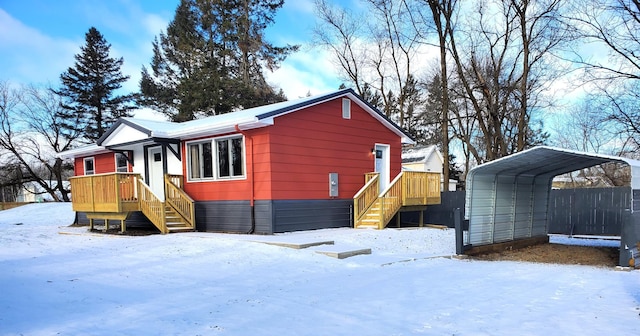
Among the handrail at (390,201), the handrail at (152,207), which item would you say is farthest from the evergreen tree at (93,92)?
the handrail at (390,201)

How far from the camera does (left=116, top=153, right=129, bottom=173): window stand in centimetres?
1473

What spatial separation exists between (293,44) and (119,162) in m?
15.7

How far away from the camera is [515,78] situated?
19.6 meters

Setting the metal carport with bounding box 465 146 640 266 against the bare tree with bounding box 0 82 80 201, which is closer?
the metal carport with bounding box 465 146 640 266

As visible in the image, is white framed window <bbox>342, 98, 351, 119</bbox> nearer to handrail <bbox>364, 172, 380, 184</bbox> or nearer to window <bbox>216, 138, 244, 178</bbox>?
handrail <bbox>364, 172, 380, 184</bbox>

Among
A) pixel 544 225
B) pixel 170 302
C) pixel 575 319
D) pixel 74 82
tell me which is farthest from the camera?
pixel 74 82

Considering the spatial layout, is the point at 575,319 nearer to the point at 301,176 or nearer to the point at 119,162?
the point at 301,176

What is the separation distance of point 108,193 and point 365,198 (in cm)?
787

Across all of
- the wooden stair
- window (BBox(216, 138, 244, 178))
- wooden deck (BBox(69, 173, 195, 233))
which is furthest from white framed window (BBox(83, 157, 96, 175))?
window (BBox(216, 138, 244, 178))

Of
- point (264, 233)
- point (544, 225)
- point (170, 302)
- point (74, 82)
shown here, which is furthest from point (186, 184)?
point (74, 82)

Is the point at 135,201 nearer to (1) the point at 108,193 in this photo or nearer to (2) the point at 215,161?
(1) the point at 108,193

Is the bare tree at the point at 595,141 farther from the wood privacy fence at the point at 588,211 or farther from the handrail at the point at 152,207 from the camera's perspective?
the handrail at the point at 152,207

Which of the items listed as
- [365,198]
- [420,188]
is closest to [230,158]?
[365,198]

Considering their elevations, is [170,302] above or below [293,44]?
below
